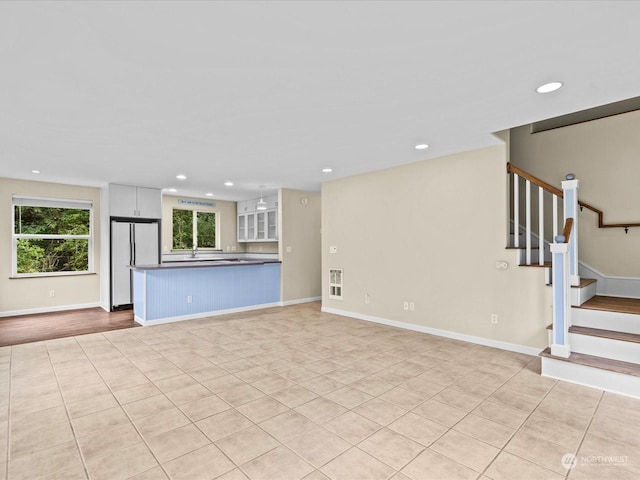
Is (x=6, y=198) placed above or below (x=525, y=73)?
below

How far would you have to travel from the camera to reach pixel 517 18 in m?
1.76

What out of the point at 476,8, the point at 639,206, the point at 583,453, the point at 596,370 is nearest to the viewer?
the point at 476,8

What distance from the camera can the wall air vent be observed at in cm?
611

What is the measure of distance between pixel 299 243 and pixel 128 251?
11.4 feet

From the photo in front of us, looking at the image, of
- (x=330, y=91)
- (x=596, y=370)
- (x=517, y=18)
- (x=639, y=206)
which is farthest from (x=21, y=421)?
(x=639, y=206)

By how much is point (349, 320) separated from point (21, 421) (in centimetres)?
418

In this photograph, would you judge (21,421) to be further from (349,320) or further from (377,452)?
(349,320)

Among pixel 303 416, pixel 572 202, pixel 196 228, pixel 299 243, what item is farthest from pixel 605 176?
Answer: pixel 196 228

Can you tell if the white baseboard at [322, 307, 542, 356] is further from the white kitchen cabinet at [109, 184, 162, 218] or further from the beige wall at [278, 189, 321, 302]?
the white kitchen cabinet at [109, 184, 162, 218]

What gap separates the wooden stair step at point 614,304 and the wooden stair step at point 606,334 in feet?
0.69

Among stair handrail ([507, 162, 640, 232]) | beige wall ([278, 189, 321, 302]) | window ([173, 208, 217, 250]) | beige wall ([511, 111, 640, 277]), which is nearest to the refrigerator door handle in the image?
window ([173, 208, 217, 250])

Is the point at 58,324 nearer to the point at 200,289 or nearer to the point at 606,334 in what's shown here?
the point at 200,289
